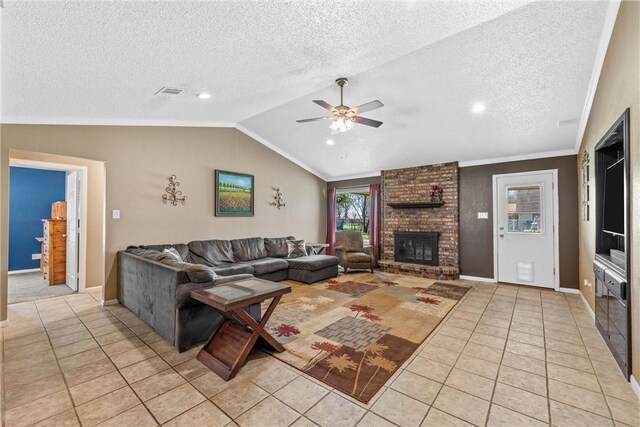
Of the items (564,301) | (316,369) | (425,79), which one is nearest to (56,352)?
(316,369)

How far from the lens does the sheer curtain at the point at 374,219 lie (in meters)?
6.72

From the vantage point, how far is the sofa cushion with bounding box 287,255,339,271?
16.6 feet

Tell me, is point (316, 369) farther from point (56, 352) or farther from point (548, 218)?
point (548, 218)

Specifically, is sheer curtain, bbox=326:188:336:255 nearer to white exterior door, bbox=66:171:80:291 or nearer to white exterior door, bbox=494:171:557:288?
white exterior door, bbox=494:171:557:288

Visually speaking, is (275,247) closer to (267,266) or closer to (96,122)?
(267,266)

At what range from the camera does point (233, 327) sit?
2465 mm

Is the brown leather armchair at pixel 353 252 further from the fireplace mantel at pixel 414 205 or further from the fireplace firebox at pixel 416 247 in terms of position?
the fireplace mantel at pixel 414 205

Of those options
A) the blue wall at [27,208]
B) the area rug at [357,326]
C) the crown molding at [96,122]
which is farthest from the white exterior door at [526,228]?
the blue wall at [27,208]

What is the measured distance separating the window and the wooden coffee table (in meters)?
5.33

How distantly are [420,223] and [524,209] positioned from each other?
186cm

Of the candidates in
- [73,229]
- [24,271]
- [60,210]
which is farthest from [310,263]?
[24,271]

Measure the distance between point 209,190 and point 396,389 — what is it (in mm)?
4296

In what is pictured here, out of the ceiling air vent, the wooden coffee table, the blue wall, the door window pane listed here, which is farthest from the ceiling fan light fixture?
the blue wall

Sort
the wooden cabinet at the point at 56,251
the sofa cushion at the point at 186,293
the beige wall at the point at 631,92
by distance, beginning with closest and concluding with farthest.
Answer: the beige wall at the point at 631,92 < the sofa cushion at the point at 186,293 < the wooden cabinet at the point at 56,251
